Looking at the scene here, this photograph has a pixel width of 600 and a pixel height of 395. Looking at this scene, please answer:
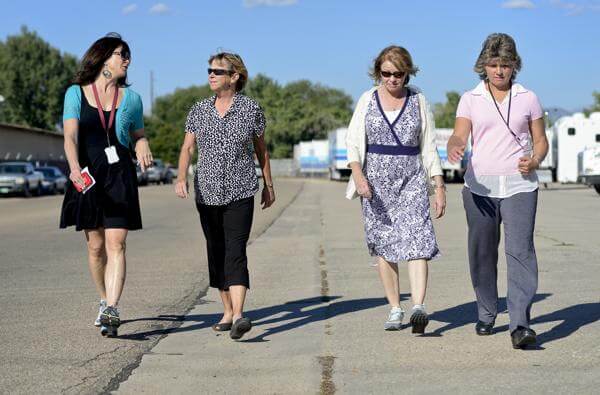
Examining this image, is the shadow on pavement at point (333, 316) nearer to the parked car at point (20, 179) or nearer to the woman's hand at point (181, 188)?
the woman's hand at point (181, 188)

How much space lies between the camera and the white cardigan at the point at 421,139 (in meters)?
7.40

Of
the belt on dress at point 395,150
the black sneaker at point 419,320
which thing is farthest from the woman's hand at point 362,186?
the black sneaker at point 419,320

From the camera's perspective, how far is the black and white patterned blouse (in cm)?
739

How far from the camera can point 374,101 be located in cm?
742

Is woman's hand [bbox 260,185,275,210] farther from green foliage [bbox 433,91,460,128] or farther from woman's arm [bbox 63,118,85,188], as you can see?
green foliage [bbox 433,91,460,128]

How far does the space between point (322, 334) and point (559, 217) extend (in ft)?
55.4

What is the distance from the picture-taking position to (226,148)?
24.3 ft

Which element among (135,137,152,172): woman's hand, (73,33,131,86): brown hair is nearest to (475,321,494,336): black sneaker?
(135,137,152,172): woman's hand

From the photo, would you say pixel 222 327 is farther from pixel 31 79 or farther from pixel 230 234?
pixel 31 79

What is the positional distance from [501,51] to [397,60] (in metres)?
0.71

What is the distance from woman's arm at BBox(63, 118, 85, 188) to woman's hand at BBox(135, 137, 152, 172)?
44 centimetres

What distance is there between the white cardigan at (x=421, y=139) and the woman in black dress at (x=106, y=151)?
4.81 feet

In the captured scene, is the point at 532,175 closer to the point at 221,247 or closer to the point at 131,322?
the point at 221,247

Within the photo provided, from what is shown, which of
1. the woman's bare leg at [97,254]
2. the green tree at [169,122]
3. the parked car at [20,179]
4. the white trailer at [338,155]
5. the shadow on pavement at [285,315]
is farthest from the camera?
the green tree at [169,122]
